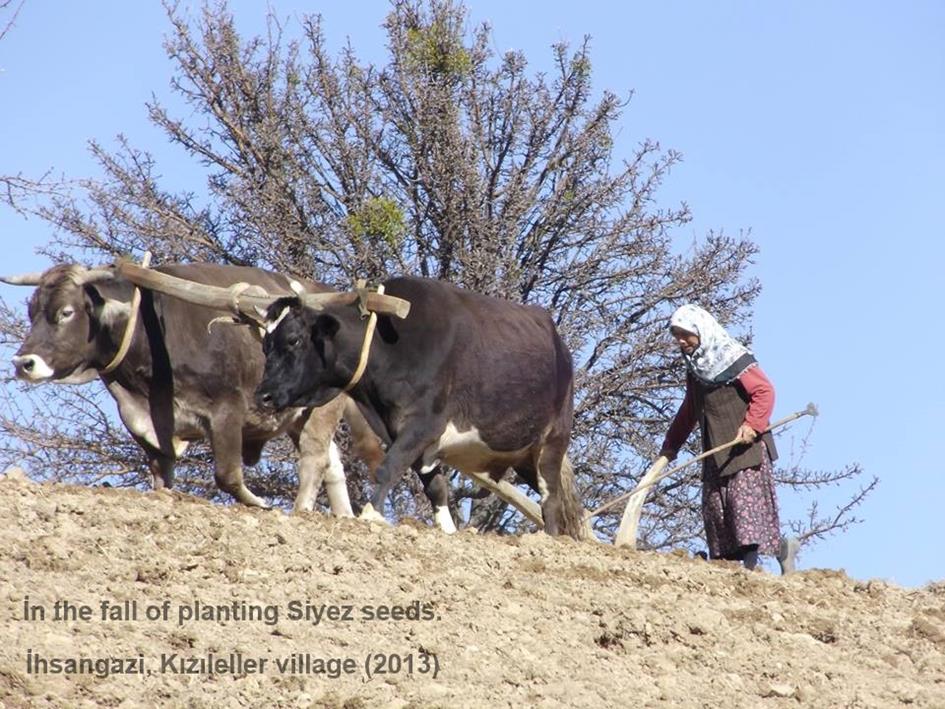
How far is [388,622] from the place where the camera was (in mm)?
9312

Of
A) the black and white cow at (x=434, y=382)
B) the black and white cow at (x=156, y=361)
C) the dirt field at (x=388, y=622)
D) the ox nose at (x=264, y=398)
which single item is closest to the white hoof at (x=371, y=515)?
the black and white cow at (x=434, y=382)

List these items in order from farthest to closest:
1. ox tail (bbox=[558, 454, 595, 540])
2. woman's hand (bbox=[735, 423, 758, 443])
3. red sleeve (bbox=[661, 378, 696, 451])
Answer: ox tail (bbox=[558, 454, 595, 540])
red sleeve (bbox=[661, 378, 696, 451])
woman's hand (bbox=[735, 423, 758, 443])

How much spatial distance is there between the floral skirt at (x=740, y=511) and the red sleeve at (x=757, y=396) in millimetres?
194

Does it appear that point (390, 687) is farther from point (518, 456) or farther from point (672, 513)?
point (672, 513)

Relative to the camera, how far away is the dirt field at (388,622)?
27.7ft

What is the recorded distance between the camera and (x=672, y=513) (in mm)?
20703

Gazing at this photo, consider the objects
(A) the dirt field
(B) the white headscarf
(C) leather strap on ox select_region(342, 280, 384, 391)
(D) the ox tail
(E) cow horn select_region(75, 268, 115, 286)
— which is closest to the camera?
(A) the dirt field

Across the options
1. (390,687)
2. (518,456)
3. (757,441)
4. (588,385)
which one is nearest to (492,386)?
(518,456)

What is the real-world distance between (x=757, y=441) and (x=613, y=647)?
141 inches

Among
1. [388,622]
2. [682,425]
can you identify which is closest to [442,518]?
[682,425]

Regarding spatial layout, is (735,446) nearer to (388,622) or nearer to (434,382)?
(434,382)

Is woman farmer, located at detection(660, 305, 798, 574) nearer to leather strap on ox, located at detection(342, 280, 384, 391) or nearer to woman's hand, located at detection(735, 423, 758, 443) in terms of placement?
woman's hand, located at detection(735, 423, 758, 443)

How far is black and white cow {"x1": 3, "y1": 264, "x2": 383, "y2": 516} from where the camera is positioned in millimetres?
13523

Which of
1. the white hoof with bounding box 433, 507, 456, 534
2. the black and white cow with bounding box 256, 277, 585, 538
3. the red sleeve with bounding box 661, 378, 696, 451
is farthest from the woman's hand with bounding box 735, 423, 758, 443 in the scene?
the white hoof with bounding box 433, 507, 456, 534
